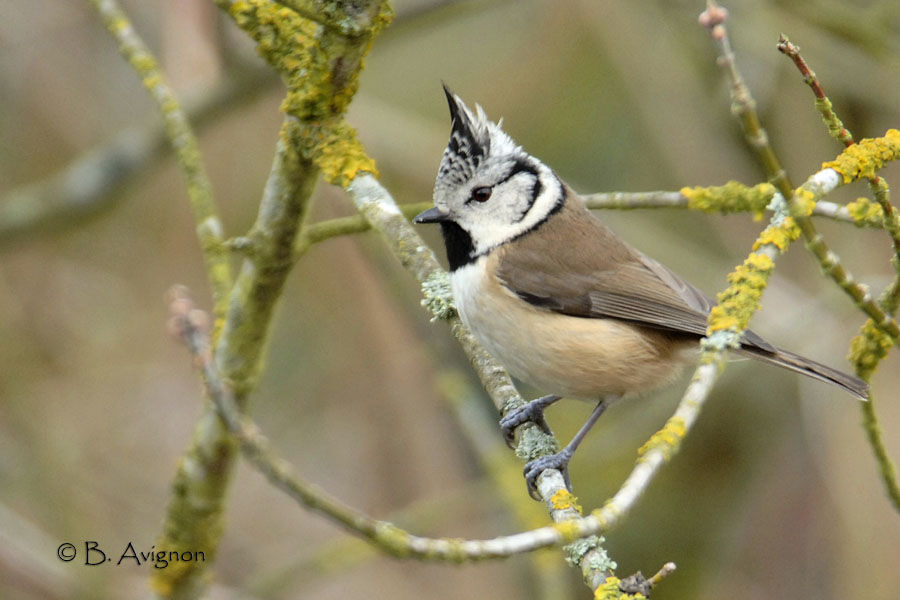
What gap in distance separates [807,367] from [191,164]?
6.56 ft

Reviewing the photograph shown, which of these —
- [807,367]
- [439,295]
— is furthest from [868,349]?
[439,295]

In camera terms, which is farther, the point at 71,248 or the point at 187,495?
the point at 71,248

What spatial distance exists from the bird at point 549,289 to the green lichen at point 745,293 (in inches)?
36.6

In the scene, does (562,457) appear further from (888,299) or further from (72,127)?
(72,127)

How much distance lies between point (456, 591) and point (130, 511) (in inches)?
74.0

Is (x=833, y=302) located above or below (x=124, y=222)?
below

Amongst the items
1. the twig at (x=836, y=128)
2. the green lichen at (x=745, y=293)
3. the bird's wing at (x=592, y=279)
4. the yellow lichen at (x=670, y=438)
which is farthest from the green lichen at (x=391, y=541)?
the bird's wing at (x=592, y=279)

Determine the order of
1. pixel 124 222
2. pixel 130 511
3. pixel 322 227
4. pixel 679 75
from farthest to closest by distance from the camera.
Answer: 1. pixel 124 222
2. pixel 679 75
3. pixel 130 511
4. pixel 322 227

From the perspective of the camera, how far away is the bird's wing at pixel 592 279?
132 inches

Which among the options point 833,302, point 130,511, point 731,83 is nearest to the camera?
point 731,83

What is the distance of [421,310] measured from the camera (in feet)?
14.4

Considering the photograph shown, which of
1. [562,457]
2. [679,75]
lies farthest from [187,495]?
[679,75]

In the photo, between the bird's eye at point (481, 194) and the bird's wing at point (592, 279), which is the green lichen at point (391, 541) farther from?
the bird's eye at point (481, 194)

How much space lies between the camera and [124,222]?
226 inches
